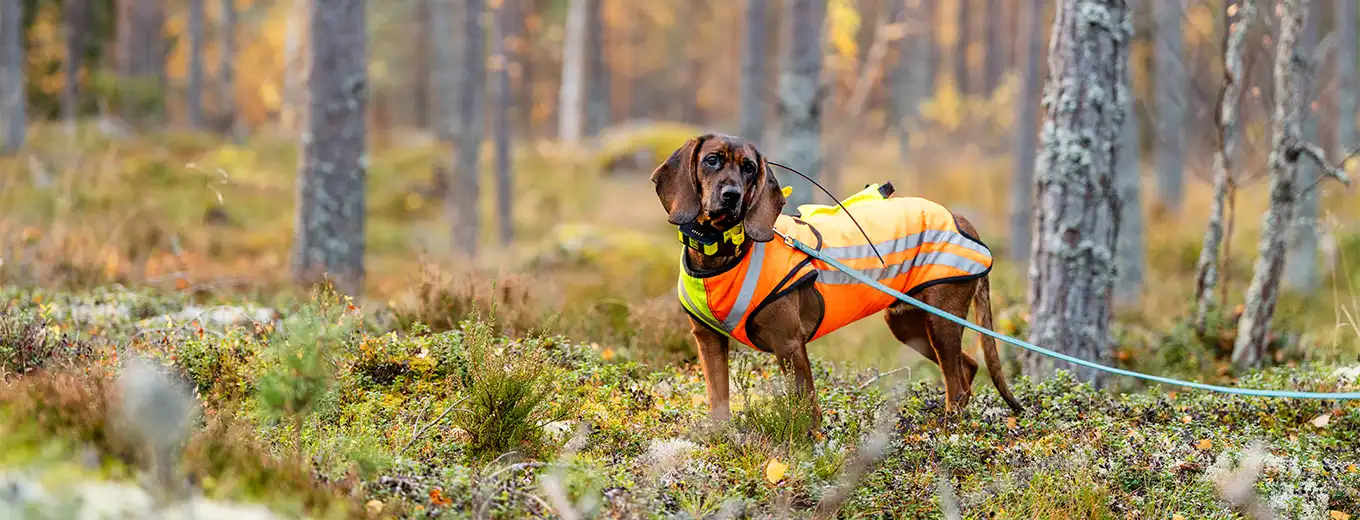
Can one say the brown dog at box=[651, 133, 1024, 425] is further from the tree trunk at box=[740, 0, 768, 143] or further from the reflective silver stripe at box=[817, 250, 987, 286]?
the tree trunk at box=[740, 0, 768, 143]

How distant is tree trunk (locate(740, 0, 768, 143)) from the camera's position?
1433 centimetres

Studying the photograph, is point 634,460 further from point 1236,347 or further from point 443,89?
point 443,89

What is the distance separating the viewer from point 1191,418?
506 centimetres

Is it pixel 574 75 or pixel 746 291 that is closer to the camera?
pixel 746 291

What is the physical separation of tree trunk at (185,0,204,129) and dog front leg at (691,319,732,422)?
21.7 m

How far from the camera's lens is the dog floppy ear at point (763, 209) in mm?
4148

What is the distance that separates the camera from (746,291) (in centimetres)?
428

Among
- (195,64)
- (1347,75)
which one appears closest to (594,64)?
(195,64)

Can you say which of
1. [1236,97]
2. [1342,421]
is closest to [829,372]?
[1342,421]

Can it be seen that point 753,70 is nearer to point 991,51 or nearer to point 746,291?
point 746,291

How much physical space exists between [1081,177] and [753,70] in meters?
8.95

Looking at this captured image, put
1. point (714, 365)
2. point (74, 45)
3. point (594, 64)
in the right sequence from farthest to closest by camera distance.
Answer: point (594, 64), point (74, 45), point (714, 365)

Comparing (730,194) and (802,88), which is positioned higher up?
(802,88)

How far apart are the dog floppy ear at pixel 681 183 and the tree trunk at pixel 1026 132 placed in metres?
13.3
